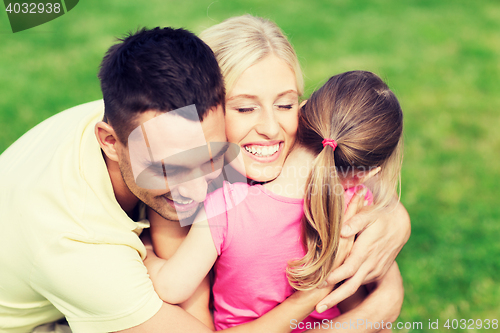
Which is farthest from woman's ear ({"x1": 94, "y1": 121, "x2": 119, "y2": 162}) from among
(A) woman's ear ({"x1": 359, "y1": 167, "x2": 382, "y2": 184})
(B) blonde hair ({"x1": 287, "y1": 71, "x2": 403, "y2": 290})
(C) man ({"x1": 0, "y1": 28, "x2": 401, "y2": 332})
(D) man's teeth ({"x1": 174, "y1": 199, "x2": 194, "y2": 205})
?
(A) woman's ear ({"x1": 359, "y1": 167, "x2": 382, "y2": 184})

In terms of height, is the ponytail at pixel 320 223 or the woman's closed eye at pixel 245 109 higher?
the woman's closed eye at pixel 245 109

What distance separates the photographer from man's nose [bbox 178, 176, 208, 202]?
210 centimetres

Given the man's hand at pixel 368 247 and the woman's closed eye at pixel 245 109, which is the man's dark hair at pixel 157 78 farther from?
the man's hand at pixel 368 247

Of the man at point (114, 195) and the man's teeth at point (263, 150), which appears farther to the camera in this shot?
the man's teeth at point (263, 150)

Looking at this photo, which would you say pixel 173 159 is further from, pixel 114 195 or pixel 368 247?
pixel 368 247

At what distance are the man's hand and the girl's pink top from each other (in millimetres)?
163

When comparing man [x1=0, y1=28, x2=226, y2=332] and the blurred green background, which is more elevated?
man [x1=0, y1=28, x2=226, y2=332]

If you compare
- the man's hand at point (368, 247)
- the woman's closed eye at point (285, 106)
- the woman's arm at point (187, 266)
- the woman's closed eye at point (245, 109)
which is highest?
the woman's closed eye at point (245, 109)

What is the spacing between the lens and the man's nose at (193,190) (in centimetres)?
210

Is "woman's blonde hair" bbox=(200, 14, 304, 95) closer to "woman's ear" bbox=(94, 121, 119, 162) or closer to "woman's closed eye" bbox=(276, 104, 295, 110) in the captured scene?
"woman's closed eye" bbox=(276, 104, 295, 110)

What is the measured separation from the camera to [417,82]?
663 centimetres

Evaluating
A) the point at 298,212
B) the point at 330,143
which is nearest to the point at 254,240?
the point at 298,212

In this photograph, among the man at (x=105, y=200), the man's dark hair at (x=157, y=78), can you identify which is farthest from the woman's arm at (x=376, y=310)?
the man's dark hair at (x=157, y=78)

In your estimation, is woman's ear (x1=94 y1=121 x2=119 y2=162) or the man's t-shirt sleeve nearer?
the man's t-shirt sleeve
